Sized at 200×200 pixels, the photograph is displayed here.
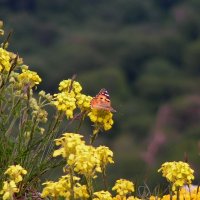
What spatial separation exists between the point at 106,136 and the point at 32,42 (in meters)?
23.9

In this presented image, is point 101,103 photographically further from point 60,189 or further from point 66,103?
point 60,189

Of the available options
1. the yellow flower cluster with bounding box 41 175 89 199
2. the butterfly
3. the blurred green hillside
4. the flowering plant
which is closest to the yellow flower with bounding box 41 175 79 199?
the yellow flower cluster with bounding box 41 175 89 199

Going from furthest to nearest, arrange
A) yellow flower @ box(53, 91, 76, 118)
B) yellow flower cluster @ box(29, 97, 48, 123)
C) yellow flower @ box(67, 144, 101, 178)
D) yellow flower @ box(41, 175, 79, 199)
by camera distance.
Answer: yellow flower cluster @ box(29, 97, 48, 123) < yellow flower @ box(53, 91, 76, 118) < yellow flower @ box(41, 175, 79, 199) < yellow flower @ box(67, 144, 101, 178)

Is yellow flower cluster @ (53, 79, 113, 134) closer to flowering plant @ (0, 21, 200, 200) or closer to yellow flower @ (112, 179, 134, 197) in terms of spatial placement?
flowering plant @ (0, 21, 200, 200)

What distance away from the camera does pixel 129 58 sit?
6838 cm

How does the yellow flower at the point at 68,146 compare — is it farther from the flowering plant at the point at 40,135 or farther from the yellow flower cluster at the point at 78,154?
the flowering plant at the point at 40,135

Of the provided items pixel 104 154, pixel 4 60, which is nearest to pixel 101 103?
pixel 104 154

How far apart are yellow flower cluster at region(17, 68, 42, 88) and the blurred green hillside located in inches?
1379

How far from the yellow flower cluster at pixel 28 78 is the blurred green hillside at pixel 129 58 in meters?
35.0

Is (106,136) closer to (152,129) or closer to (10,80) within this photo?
(152,129)

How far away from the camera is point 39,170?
460 cm

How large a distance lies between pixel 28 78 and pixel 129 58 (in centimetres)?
6386

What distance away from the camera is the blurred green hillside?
168 feet

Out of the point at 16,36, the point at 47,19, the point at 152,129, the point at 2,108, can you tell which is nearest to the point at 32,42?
the point at 16,36
